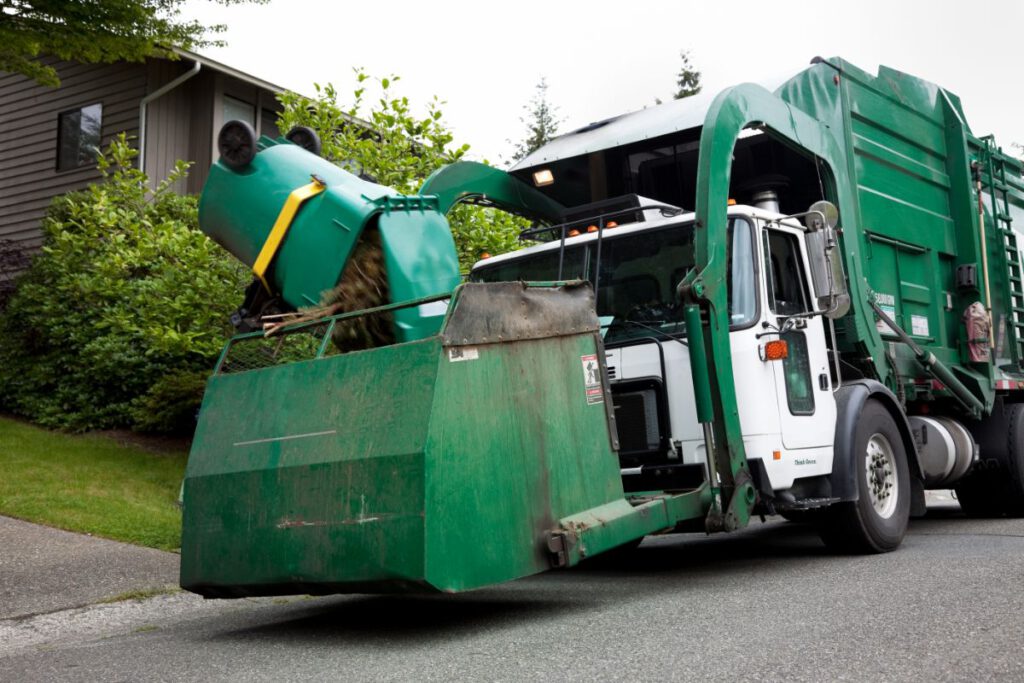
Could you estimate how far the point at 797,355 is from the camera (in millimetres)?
6348

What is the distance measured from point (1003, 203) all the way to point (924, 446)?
2966 millimetres

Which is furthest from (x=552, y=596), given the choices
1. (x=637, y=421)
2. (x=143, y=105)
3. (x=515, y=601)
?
(x=143, y=105)

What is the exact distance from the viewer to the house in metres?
16.2

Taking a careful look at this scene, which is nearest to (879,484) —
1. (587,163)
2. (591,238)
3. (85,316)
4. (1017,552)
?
(1017,552)

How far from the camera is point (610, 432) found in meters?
5.32

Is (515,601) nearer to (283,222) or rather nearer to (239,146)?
(283,222)

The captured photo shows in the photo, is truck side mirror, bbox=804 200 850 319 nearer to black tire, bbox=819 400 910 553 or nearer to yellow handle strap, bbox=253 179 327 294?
black tire, bbox=819 400 910 553

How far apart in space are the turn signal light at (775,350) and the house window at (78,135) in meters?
13.8

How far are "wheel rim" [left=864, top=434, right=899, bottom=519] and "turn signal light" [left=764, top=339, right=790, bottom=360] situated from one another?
43.3 inches

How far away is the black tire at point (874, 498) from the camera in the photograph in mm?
6539

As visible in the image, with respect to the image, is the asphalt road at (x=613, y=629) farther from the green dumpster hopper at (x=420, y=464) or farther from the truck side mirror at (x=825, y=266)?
the truck side mirror at (x=825, y=266)

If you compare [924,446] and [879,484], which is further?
[924,446]

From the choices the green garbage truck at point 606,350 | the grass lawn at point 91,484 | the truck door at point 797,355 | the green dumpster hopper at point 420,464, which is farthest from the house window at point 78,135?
the truck door at point 797,355

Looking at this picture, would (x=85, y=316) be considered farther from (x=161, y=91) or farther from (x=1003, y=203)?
(x=1003, y=203)
